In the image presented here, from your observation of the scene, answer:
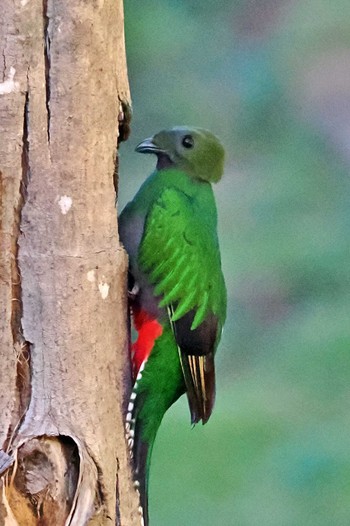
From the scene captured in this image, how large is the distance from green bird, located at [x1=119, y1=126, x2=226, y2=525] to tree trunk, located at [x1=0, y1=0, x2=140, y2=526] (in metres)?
0.07

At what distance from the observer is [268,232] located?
1932mm

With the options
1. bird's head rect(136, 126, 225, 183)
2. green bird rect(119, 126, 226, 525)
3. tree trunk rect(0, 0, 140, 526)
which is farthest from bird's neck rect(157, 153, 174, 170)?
tree trunk rect(0, 0, 140, 526)

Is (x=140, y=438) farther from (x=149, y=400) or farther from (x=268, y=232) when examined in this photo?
(x=268, y=232)

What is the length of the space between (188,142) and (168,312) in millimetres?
318

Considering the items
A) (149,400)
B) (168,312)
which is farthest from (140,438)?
(168,312)

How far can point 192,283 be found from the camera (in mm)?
1229

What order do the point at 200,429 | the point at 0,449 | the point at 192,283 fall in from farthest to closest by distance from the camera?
the point at 200,429 → the point at 192,283 → the point at 0,449

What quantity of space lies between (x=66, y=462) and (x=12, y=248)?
304 millimetres

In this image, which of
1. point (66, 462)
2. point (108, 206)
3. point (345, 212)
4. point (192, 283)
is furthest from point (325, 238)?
point (66, 462)

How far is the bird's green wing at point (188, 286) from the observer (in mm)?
1218

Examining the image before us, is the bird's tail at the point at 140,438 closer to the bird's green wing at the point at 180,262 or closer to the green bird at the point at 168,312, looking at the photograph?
the green bird at the point at 168,312

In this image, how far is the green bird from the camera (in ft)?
3.92

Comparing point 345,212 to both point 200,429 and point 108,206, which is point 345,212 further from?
point 108,206

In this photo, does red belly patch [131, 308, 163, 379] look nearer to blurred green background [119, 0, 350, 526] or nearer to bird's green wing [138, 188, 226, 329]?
bird's green wing [138, 188, 226, 329]
